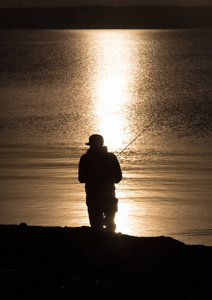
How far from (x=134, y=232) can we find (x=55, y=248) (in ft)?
13.9

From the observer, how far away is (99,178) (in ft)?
31.4

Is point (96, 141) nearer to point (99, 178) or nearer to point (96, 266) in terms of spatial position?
point (99, 178)

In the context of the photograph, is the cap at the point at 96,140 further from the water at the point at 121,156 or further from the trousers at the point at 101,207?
the water at the point at 121,156

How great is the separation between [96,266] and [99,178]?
4.68 feet

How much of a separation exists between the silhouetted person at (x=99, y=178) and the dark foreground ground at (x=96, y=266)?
10.7 inches

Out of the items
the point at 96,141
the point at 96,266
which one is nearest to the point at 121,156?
the point at 96,141

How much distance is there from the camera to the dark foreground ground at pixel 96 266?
301 inches

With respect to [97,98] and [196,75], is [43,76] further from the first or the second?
[97,98]

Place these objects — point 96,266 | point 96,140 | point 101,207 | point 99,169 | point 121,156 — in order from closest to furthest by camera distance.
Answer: point 96,266
point 96,140
point 99,169
point 101,207
point 121,156


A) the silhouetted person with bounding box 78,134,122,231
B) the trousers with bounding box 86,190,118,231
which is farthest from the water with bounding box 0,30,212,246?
the silhouetted person with bounding box 78,134,122,231

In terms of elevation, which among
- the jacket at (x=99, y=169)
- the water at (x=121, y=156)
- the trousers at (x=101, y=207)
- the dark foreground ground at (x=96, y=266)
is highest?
the water at (x=121, y=156)

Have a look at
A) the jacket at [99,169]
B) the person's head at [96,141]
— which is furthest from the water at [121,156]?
the person's head at [96,141]

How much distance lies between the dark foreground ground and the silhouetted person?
0.89ft

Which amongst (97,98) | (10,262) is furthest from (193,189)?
(97,98)
